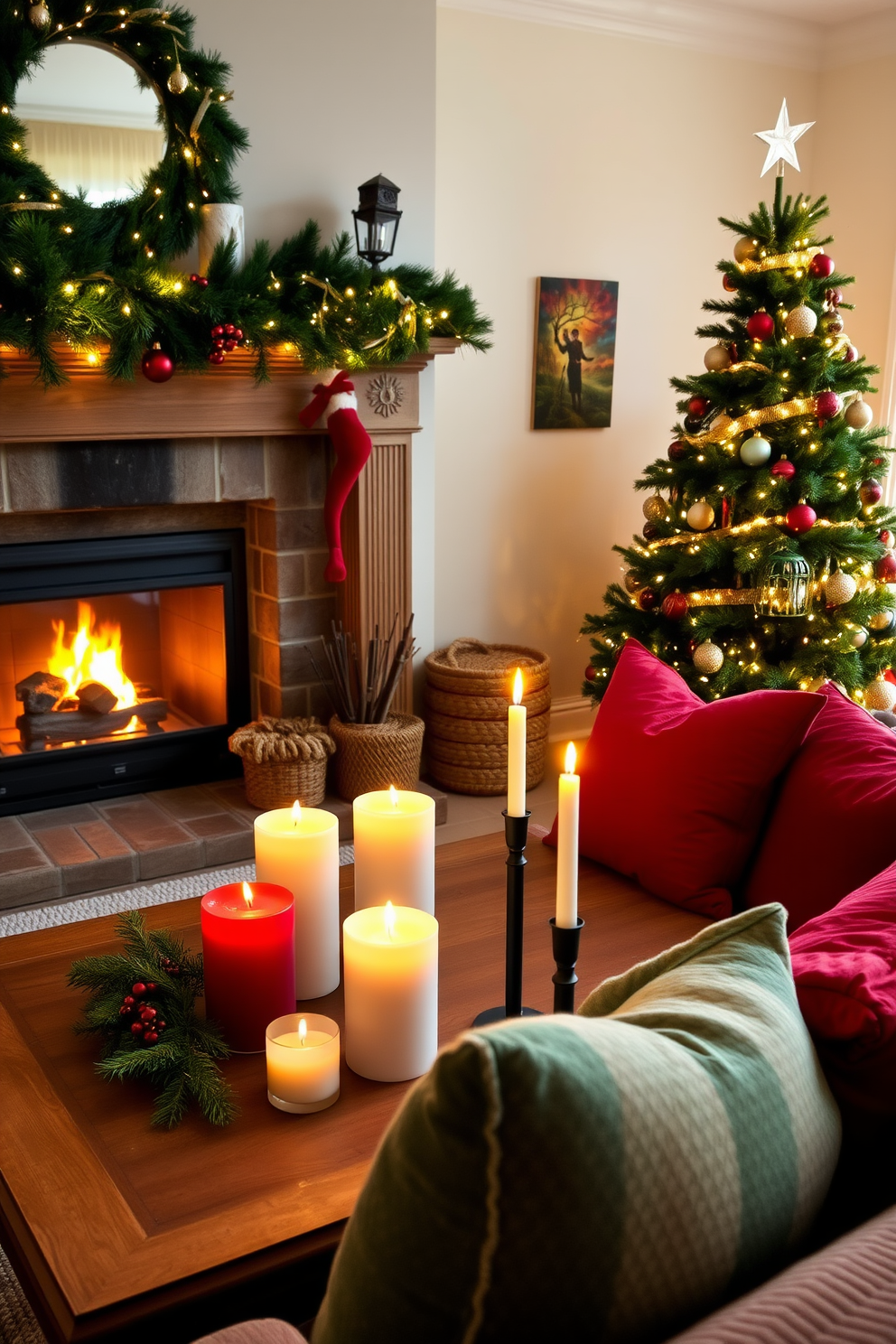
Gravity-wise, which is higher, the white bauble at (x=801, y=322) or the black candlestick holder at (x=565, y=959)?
the white bauble at (x=801, y=322)

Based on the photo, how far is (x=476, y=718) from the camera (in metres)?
3.59

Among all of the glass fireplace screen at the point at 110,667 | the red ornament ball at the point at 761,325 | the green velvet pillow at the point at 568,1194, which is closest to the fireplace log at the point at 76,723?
the glass fireplace screen at the point at 110,667

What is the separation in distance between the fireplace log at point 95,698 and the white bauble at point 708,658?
168cm

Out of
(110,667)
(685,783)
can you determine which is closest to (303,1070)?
(685,783)

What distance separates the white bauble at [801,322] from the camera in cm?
321

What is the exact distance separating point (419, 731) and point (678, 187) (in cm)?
237

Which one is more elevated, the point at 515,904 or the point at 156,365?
the point at 156,365

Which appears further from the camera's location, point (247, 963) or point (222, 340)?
point (222, 340)

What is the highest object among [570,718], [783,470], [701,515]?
[783,470]

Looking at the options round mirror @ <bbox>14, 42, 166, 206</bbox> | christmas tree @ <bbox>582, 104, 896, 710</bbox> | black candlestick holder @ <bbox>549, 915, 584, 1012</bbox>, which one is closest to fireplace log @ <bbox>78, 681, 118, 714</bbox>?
round mirror @ <bbox>14, 42, 166, 206</bbox>

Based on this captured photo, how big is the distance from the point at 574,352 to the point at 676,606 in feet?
3.97

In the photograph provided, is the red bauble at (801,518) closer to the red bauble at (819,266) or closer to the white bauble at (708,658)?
the white bauble at (708,658)

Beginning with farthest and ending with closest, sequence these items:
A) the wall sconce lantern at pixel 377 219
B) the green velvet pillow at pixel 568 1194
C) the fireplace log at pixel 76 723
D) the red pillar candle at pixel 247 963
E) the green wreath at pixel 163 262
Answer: the fireplace log at pixel 76 723, the wall sconce lantern at pixel 377 219, the green wreath at pixel 163 262, the red pillar candle at pixel 247 963, the green velvet pillow at pixel 568 1194

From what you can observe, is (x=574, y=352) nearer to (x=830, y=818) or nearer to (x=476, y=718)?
(x=476, y=718)
